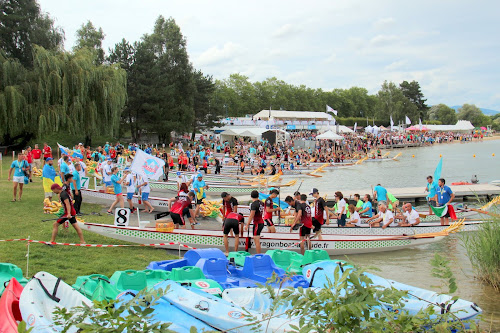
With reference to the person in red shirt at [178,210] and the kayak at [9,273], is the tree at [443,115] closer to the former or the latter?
the person in red shirt at [178,210]

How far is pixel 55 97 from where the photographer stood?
31.2 m

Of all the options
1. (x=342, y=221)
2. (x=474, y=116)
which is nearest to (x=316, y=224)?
(x=342, y=221)

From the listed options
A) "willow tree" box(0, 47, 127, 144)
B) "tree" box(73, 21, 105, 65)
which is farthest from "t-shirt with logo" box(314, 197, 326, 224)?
"tree" box(73, 21, 105, 65)

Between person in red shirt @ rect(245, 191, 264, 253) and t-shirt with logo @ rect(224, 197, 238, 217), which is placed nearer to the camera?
person in red shirt @ rect(245, 191, 264, 253)

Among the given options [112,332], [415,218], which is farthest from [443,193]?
[112,332]

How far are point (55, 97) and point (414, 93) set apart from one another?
Answer: 12511 centimetres

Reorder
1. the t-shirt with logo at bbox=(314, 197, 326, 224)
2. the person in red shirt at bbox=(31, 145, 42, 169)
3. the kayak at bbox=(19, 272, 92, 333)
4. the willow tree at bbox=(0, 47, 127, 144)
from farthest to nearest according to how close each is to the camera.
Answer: the willow tree at bbox=(0, 47, 127, 144)
the person in red shirt at bbox=(31, 145, 42, 169)
the t-shirt with logo at bbox=(314, 197, 326, 224)
the kayak at bbox=(19, 272, 92, 333)

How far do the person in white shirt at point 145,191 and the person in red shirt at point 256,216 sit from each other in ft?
22.0

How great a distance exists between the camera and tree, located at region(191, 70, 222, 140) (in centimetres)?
5497

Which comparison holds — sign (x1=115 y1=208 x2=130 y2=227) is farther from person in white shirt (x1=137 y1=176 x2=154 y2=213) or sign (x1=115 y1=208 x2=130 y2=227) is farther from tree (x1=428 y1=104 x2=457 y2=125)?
tree (x1=428 y1=104 x2=457 y2=125)

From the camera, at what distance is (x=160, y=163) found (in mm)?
14680

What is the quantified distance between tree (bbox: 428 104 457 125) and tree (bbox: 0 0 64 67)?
13005 centimetres

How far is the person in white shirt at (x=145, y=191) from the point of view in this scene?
55.9 ft

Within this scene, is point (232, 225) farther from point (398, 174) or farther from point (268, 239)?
point (398, 174)
